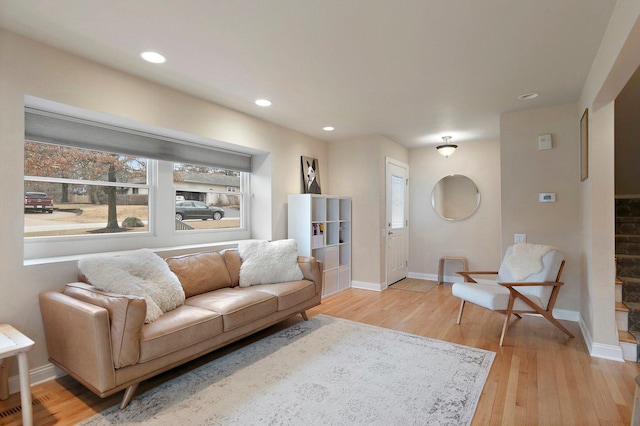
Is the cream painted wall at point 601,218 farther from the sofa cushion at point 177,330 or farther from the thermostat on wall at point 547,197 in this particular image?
the sofa cushion at point 177,330

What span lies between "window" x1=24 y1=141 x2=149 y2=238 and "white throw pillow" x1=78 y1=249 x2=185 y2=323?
0.63 m

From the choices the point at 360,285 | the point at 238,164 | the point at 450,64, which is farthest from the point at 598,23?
the point at 360,285

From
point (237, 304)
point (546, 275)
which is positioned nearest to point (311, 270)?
point (237, 304)

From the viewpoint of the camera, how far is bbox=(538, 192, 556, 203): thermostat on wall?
363 centimetres

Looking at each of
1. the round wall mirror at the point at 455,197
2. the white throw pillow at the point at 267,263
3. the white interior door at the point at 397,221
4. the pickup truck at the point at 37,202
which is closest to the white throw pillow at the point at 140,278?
the pickup truck at the point at 37,202

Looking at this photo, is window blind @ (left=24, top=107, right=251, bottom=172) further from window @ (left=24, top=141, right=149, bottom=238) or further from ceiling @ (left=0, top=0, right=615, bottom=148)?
ceiling @ (left=0, top=0, right=615, bottom=148)

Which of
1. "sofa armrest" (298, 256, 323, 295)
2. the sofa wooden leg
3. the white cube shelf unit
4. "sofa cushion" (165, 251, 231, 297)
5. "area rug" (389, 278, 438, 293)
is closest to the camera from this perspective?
the sofa wooden leg

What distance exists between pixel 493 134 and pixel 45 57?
5297 mm

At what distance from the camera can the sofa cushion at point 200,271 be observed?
9.80 ft

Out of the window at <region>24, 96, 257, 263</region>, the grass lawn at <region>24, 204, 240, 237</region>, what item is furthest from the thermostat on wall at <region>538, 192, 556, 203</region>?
the grass lawn at <region>24, 204, 240, 237</region>

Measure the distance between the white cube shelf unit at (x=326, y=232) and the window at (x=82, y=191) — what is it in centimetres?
187

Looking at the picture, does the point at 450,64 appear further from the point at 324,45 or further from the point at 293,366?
the point at 293,366

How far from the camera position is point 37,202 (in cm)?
262

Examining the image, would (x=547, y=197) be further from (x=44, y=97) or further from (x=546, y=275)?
(x=44, y=97)
